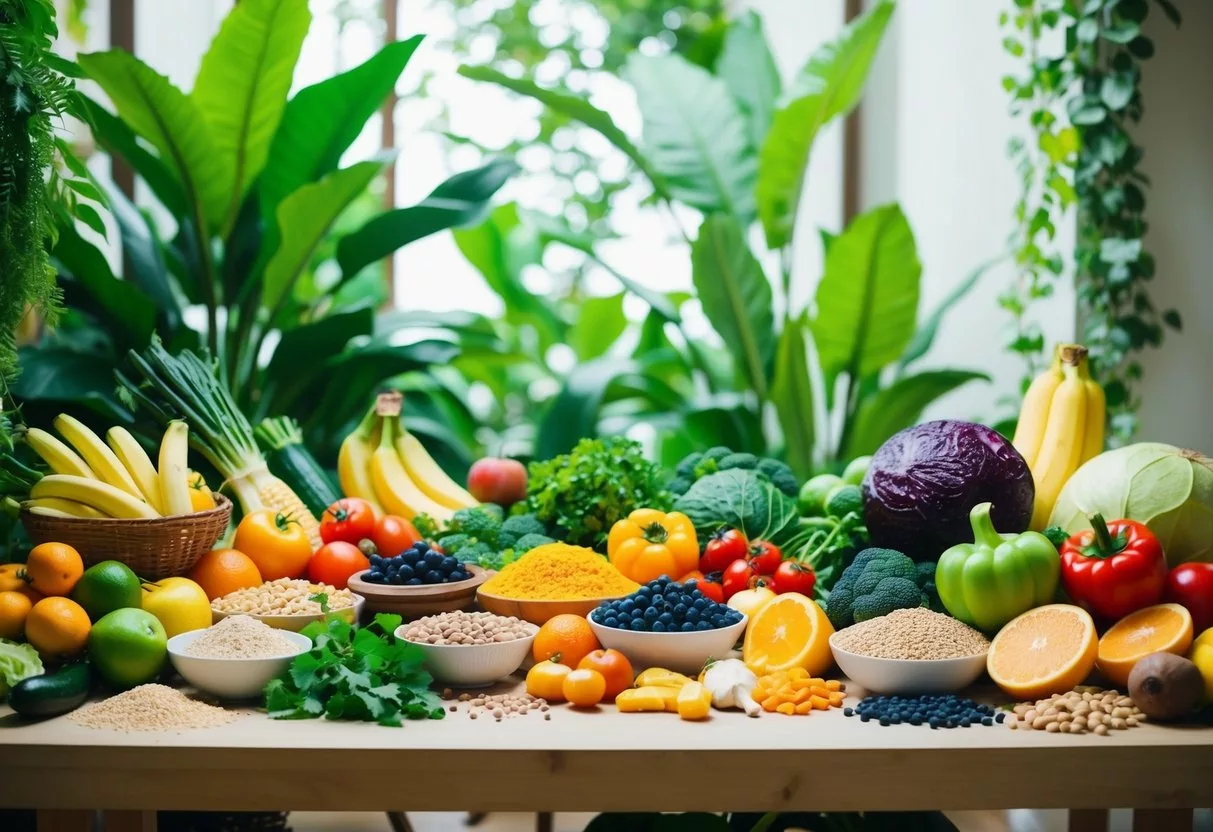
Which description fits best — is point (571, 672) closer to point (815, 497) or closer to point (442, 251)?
point (815, 497)

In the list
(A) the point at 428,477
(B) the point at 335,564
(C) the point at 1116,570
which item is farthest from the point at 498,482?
(C) the point at 1116,570

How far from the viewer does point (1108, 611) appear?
5.20 ft

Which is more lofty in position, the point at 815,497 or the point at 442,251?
the point at 442,251

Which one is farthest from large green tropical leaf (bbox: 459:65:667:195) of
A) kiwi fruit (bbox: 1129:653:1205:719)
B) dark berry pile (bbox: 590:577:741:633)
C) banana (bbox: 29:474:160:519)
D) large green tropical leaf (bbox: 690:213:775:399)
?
kiwi fruit (bbox: 1129:653:1205:719)

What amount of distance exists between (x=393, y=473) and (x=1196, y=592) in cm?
163

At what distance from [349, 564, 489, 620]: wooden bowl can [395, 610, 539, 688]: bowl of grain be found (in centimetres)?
8

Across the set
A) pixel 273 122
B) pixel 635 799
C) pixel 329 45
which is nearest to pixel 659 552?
pixel 635 799

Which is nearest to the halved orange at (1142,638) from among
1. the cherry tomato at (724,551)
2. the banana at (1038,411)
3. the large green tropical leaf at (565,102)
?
the banana at (1038,411)

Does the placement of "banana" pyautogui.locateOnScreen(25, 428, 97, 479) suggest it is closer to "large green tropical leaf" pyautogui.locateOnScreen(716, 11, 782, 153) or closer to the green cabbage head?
the green cabbage head

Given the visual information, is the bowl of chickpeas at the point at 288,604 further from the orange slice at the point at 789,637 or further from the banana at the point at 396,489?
the orange slice at the point at 789,637

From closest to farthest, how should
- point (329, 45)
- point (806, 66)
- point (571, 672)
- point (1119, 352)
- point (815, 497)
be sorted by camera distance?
1. point (571, 672)
2. point (815, 497)
3. point (1119, 352)
4. point (806, 66)
5. point (329, 45)

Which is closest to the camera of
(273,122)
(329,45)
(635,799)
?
(635,799)

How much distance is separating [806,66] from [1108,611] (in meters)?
1.90

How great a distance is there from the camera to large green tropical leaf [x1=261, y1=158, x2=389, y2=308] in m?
2.37
